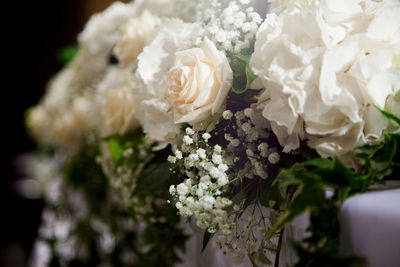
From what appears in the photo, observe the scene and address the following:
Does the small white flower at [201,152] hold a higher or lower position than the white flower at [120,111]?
higher

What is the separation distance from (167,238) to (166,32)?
1.55 ft

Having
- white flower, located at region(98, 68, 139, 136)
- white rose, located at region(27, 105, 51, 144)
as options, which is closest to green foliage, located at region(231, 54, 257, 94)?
white flower, located at region(98, 68, 139, 136)

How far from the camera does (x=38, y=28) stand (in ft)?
13.1

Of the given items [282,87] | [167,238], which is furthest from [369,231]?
[167,238]

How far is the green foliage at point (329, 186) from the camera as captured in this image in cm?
35

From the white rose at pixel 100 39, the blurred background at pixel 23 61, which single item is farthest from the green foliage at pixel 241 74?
the blurred background at pixel 23 61

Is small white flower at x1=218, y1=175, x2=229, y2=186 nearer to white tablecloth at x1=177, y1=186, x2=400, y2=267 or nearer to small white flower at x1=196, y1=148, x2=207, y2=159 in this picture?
small white flower at x1=196, y1=148, x2=207, y2=159

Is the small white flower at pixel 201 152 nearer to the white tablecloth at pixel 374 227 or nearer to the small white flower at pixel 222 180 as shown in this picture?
the small white flower at pixel 222 180

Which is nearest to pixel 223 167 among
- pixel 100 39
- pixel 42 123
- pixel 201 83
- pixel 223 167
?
pixel 223 167

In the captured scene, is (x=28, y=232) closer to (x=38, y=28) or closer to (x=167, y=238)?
(x=38, y=28)

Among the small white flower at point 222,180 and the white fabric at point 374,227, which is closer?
the white fabric at point 374,227

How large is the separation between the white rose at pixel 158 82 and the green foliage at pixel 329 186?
0.26 metres

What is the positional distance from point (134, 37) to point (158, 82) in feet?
1.11

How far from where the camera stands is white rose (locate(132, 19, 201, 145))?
0.58 metres
